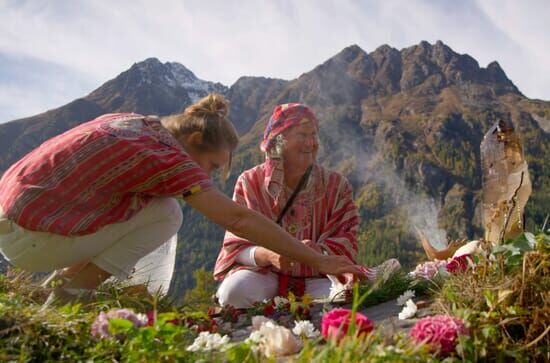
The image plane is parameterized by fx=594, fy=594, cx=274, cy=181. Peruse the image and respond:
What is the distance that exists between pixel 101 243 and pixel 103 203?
295 mm

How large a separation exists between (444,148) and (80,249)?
6496 inches

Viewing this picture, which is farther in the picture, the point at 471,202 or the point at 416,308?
the point at 471,202

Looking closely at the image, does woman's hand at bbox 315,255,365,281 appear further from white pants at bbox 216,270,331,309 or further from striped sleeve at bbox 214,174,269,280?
striped sleeve at bbox 214,174,269,280

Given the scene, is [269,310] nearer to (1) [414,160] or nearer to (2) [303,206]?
(2) [303,206]

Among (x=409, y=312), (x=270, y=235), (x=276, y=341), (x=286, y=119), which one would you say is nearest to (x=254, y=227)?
(x=270, y=235)

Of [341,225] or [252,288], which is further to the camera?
[341,225]

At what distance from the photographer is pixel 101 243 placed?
422 cm

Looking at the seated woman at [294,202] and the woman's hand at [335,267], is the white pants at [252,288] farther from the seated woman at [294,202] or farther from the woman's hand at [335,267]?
the woman's hand at [335,267]

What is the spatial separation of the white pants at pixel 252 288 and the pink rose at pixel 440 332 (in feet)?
8.86

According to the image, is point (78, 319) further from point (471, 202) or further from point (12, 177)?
point (471, 202)

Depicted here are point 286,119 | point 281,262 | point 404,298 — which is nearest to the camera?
point 404,298

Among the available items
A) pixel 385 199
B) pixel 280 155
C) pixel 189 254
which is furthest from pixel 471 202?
pixel 280 155

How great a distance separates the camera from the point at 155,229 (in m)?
4.45

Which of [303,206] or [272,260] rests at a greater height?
[303,206]
